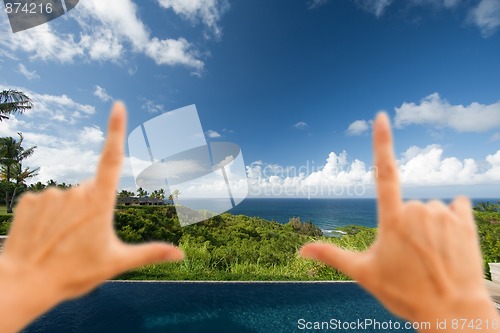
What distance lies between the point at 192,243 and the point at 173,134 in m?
6.29

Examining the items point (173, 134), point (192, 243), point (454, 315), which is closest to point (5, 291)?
point (454, 315)

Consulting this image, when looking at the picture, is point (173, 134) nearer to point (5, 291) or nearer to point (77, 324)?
point (77, 324)

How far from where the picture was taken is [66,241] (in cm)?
79

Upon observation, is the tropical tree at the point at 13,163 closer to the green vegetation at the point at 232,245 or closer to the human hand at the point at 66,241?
the green vegetation at the point at 232,245

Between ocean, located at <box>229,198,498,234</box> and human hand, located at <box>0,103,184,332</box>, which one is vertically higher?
human hand, located at <box>0,103,184,332</box>

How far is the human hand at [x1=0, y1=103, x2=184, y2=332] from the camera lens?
0.78m

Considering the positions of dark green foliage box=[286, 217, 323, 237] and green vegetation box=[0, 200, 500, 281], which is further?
dark green foliage box=[286, 217, 323, 237]

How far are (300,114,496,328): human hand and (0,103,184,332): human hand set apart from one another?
87 cm

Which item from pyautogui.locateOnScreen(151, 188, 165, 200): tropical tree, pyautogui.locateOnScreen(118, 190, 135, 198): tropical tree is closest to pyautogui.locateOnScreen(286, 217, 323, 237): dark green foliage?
pyautogui.locateOnScreen(151, 188, 165, 200): tropical tree

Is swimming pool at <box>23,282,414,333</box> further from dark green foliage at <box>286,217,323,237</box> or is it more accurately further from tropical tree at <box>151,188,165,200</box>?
tropical tree at <box>151,188,165,200</box>

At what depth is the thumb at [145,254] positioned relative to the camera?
86 cm

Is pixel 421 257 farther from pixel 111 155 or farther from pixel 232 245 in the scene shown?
pixel 232 245

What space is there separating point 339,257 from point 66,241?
93cm

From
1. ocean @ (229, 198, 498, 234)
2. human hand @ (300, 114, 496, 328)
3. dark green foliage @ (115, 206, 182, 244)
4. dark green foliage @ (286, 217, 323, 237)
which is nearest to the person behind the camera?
human hand @ (300, 114, 496, 328)
